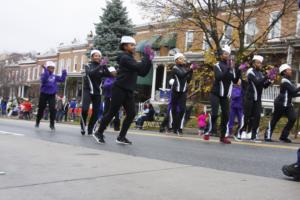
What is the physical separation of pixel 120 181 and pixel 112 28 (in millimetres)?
39380

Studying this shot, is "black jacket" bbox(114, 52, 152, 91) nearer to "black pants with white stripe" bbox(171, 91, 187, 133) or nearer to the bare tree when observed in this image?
"black pants with white stripe" bbox(171, 91, 187, 133)

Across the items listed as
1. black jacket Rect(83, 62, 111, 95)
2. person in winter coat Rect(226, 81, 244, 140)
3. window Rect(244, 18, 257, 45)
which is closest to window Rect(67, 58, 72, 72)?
window Rect(244, 18, 257, 45)

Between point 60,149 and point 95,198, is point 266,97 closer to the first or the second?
point 60,149

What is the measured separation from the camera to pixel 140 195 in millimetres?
4211

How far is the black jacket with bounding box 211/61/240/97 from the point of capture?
10016mm

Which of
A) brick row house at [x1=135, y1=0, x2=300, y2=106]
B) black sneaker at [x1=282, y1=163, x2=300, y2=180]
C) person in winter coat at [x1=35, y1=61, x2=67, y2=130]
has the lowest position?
black sneaker at [x1=282, y1=163, x2=300, y2=180]

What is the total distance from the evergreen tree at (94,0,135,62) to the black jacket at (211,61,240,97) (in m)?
32.9

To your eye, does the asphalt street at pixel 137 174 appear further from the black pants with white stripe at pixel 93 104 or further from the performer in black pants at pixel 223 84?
the black pants with white stripe at pixel 93 104

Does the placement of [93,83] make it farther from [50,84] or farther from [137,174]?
[137,174]

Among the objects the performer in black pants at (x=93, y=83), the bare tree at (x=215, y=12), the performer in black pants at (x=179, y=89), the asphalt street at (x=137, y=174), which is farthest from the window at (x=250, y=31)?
the asphalt street at (x=137, y=174)

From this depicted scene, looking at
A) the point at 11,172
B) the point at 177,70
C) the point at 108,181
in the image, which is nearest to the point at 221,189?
the point at 108,181

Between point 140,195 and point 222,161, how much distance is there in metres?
2.73

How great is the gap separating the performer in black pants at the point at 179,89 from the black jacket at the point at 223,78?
204 centimetres

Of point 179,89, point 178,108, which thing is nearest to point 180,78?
point 179,89
